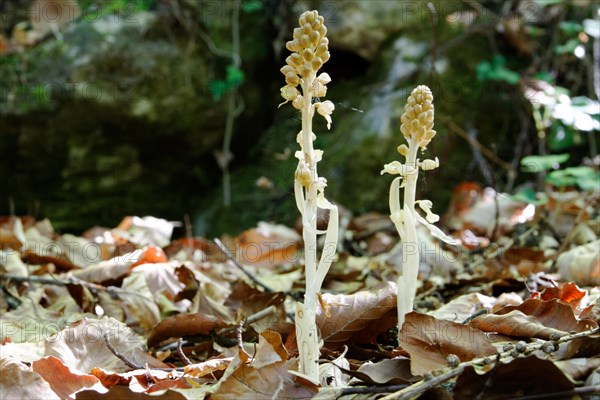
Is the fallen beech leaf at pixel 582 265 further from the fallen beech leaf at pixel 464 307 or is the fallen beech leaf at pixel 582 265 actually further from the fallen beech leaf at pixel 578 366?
the fallen beech leaf at pixel 578 366

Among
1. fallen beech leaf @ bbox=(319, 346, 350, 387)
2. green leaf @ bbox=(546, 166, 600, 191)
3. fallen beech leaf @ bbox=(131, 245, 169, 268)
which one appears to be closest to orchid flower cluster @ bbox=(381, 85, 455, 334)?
fallen beech leaf @ bbox=(319, 346, 350, 387)

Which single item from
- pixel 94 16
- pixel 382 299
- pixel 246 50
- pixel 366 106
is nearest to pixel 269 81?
pixel 246 50

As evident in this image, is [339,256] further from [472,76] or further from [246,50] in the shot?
[246,50]

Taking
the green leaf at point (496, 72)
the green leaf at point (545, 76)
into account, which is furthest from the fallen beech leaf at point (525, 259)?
the green leaf at point (545, 76)

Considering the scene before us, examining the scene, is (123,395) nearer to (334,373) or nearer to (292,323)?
(334,373)

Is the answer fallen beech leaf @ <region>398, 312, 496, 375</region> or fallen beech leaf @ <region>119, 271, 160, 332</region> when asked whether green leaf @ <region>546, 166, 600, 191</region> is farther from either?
fallen beech leaf @ <region>119, 271, 160, 332</region>

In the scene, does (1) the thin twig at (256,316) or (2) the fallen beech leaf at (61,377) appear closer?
(2) the fallen beech leaf at (61,377)
